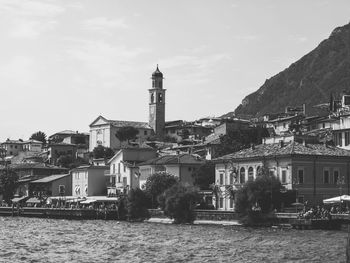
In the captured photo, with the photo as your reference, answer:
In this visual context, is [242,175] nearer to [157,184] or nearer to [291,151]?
[291,151]

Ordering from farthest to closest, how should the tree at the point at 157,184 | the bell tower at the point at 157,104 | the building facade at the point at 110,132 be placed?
the bell tower at the point at 157,104 → the building facade at the point at 110,132 → the tree at the point at 157,184

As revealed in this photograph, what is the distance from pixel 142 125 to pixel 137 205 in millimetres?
88978

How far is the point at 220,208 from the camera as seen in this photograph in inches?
3607

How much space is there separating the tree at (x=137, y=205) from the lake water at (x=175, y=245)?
18062 mm

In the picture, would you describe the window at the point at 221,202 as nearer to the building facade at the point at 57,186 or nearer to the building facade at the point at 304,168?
the building facade at the point at 304,168

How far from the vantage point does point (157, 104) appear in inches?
7288

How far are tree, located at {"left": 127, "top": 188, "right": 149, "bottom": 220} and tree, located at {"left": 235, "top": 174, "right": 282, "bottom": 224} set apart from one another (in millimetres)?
18695

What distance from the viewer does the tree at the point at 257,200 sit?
73.0m

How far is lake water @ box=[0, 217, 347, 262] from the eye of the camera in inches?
1833

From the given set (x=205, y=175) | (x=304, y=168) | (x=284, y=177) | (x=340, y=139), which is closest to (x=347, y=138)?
(x=340, y=139)

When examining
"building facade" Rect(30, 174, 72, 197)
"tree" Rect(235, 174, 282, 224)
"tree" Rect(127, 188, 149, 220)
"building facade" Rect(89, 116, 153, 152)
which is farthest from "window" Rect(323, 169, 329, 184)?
"building facade" Rect(89, 116, 153, 152)

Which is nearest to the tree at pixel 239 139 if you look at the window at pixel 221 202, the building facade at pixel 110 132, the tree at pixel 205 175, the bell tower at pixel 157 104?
the tree at pixel 205 175

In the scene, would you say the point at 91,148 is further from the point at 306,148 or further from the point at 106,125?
the point at 306,148

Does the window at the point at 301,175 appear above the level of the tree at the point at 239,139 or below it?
below
